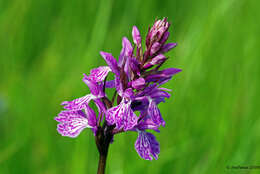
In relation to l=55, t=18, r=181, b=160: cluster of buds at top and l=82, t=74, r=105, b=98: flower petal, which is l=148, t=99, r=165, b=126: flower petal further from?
l=82, t=74, r=105, b=98: flower petal

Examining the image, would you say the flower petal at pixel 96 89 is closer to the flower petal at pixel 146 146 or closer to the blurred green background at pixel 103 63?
the flower petal at pixel 146 146

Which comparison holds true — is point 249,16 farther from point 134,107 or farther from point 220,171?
point 134,107

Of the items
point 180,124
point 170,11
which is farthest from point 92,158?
point 170,11

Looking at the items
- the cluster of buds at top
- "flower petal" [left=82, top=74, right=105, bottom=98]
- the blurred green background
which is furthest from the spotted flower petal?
the blurred green background

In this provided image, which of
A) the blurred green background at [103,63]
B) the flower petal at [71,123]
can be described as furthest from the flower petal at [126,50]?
the blurred green background at [103,63]

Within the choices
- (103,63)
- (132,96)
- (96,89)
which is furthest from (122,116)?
(103,63)

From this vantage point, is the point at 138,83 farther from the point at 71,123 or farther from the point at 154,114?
the point at 71,123
